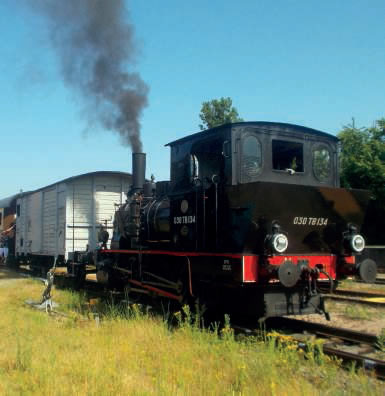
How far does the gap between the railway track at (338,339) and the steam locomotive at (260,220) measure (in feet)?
1.33

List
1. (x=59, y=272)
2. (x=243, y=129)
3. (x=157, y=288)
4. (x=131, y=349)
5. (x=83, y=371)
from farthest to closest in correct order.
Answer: (x=59, y=272) → (x=157, y=288) → (x=243, y=129) → (x=131, y=349) → (x=83, y=371)

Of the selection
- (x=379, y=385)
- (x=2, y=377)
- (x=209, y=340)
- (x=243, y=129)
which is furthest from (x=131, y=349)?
(x=243, y=129)

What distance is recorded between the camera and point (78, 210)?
14.0 metres

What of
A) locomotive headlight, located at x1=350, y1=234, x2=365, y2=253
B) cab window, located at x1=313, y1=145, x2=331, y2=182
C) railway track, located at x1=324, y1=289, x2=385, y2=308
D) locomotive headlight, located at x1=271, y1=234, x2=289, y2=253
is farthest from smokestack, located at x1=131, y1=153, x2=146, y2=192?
locomotive headlight, located at x1=350, y1=234, x2=365, y2=253

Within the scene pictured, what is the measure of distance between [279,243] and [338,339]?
1800 mm

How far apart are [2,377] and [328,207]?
16.2 feet

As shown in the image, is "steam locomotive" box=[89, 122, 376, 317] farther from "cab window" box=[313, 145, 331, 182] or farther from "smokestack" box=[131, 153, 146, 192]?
"smokestack" box=[131, 153, 146, 192]

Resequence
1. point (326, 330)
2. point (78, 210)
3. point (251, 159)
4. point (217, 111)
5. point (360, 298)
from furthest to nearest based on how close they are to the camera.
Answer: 1. point (217, 111)
2. point (78, 210)
3. point (360, 298)
4. point (326, 330)
5. point (251, 159)

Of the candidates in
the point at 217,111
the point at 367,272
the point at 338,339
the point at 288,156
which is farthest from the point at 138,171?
the point at 217,111

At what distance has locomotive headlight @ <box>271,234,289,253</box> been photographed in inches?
243

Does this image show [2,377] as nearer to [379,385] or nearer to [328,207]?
[379,385]

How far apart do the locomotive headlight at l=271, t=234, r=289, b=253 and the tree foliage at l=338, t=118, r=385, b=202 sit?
17329 millimetres

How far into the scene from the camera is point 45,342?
19.6 feet

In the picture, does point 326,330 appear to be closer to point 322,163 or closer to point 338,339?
point 338,339
